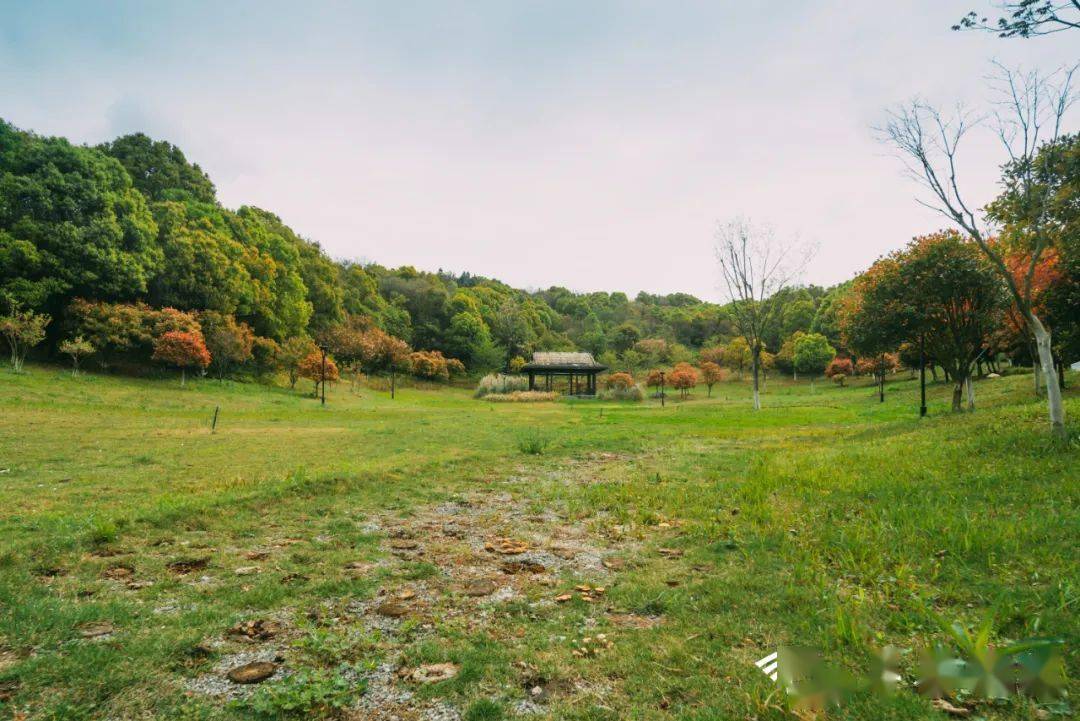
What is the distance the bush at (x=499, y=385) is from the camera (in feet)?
162

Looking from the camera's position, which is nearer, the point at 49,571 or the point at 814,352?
the point at 49,571

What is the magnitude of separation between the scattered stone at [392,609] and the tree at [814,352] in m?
63.9

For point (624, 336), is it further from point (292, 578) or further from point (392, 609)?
point (392, 609)

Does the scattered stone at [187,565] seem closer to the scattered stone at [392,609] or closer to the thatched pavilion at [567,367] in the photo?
the scattered stone at [392,609]

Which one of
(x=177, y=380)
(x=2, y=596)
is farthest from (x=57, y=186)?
(x=2, y=596)

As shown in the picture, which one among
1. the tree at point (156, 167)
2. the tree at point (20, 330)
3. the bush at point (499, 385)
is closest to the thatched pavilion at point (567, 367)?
the bush at point (499, 385)

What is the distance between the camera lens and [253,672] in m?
2.78

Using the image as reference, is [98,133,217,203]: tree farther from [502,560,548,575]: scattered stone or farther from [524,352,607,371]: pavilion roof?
[502,560,548,575]: scattered stone

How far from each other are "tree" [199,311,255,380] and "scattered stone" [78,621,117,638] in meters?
37.3

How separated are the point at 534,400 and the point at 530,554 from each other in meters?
40.5

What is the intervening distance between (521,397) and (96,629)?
140ft

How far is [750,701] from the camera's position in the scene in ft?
8.07

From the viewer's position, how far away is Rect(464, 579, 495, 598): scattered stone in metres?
4.02

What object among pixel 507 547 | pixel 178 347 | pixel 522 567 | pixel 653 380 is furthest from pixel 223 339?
pixel 653 380
